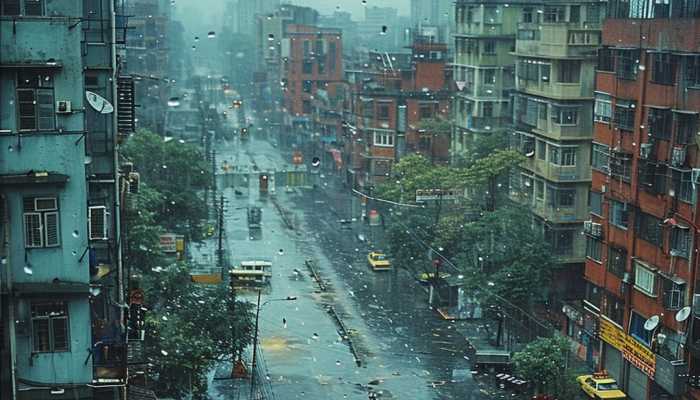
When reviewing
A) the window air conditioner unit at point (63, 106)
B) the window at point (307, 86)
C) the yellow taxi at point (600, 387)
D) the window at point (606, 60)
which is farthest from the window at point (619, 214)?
the window at point (307, 86)

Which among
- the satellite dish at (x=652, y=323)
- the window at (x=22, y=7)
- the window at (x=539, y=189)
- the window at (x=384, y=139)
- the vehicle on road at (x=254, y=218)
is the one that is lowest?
the vehicle on road at (x=254, y=218)

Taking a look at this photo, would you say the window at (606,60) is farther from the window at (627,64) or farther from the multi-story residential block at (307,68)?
the multi-story residential block at (307,68)

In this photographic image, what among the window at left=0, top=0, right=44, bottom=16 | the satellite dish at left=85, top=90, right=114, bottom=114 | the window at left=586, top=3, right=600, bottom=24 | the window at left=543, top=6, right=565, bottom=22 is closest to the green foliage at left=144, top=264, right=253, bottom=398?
the satellite dish at left=85, top=90, right=114, bottom=114

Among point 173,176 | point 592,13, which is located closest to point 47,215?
point 592,13

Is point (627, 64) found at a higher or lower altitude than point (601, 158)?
higher

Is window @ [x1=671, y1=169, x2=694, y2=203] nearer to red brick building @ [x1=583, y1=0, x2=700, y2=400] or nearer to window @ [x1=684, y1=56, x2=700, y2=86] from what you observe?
red brick building @ [x1=583, y1=0, x2=700, y2=400]

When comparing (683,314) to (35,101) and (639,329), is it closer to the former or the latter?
(639,329)
